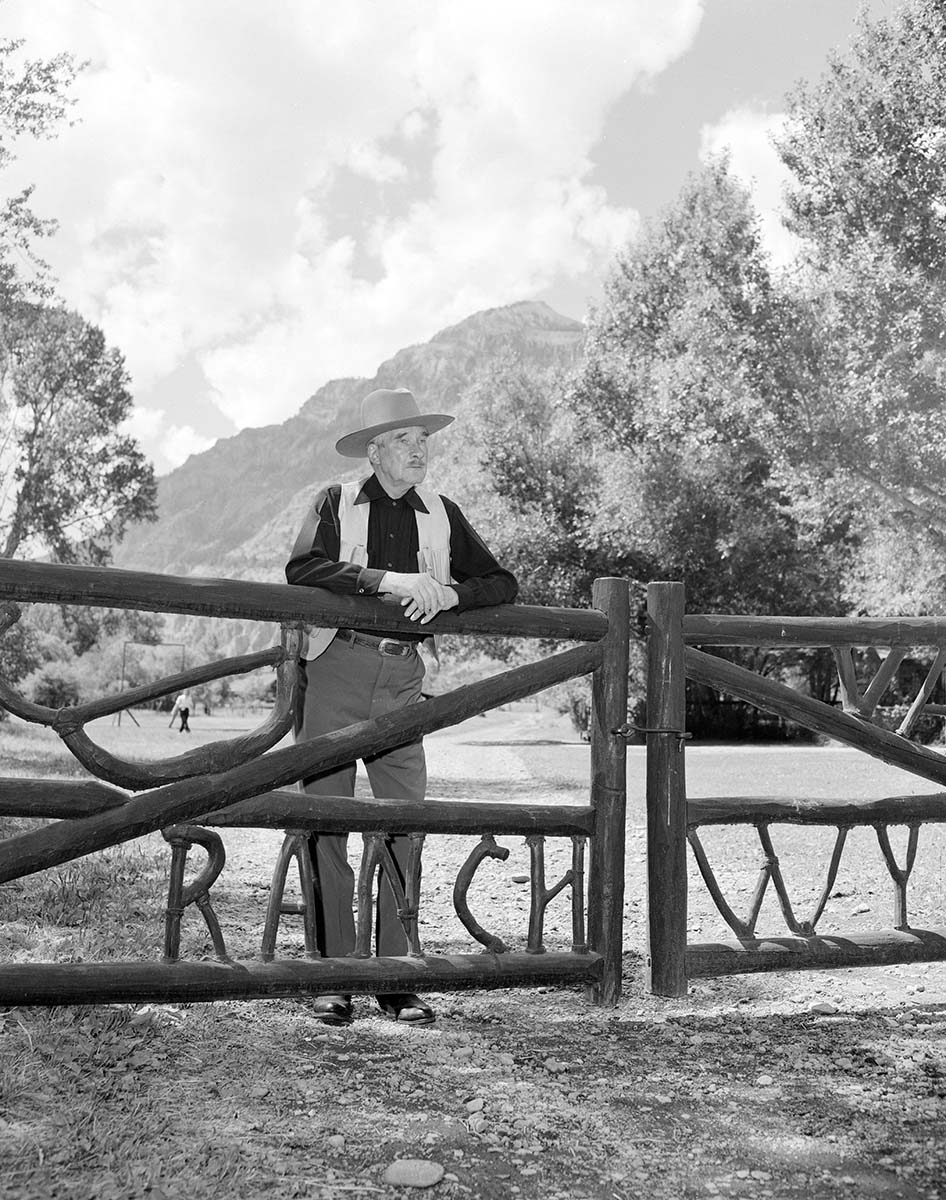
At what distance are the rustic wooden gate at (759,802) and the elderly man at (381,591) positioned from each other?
69 cm

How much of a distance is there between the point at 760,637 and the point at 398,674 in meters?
1.38

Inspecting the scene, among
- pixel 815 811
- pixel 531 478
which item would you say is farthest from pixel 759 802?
pixel 531 478

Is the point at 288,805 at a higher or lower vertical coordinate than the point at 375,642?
lower

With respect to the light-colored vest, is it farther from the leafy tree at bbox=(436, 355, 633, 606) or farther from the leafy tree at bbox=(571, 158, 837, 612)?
the leafy tree at bbox=(436, 355, 633, 606)

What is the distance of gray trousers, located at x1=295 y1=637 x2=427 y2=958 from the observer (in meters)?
4.32

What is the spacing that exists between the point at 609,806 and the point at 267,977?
4.48 feet

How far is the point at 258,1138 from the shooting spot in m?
3.10

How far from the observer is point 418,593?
160 inches

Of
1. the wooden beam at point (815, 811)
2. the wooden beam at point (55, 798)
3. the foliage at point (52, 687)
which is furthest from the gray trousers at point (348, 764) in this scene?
the foliage at point (52, 687)

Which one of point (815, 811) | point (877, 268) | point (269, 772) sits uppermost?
point (877, 268)

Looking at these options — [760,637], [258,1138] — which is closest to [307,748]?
[258,1138]

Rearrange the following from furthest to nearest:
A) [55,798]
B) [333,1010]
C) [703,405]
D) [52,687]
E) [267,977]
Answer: [52,687] < [703,405] < [333,1010] < [267,977] < [55,798]

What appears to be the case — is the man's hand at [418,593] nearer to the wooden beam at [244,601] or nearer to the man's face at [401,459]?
the wooden beam at [244,601]

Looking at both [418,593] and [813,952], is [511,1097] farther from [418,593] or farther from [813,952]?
[418,593]
